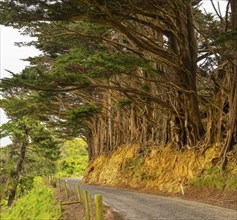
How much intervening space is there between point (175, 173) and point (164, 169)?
1.35 metres

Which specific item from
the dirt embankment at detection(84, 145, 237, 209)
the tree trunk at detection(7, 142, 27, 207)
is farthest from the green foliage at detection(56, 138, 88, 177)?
the dirt embankment at detection(84, 145, 237, 209)

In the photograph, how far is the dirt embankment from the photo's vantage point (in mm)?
11036

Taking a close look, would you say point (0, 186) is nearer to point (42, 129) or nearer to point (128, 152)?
point (42, 129)

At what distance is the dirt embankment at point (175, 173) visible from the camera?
11036 millimetres

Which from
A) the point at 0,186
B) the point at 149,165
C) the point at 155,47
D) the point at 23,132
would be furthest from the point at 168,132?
the point at 0,186

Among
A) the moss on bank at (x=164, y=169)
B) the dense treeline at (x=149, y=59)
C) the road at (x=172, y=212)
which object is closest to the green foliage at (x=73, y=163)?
the moss on bank at (x=164, y=169)

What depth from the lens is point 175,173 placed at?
1472 centimetres

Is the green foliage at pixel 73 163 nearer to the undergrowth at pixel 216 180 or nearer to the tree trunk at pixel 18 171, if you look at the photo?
the tree trunk at pixel 18 171

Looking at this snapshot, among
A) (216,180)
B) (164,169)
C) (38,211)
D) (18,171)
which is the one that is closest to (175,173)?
(164,169)

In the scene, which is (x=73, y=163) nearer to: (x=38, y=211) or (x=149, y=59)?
(x=38, y=211)

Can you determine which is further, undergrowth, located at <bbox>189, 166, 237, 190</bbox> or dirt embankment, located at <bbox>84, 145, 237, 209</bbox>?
dirt embankment, located at <bbox>84, 145, 237, 209</bbox>

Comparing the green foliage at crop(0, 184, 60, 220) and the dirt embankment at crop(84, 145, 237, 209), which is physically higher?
the dirt embankment at crop(84, 145, 237, 209)

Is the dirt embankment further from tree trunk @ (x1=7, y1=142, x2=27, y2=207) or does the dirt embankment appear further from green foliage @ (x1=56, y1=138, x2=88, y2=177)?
green foliage @ (x1=56, y1=138, x2=88, y2=177)

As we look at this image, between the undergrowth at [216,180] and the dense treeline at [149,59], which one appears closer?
the dense treeline at [149,59]
